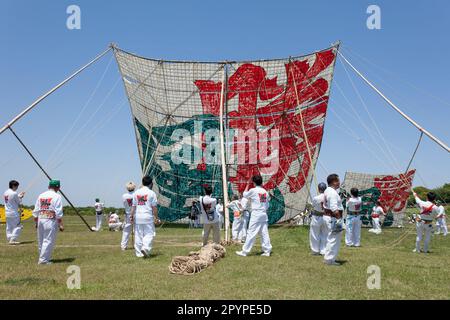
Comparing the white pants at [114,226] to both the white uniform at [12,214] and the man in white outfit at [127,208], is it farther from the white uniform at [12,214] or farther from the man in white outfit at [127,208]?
the man in white outfit at [127,208]

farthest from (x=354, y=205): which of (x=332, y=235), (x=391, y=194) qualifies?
(x=391, y=194)

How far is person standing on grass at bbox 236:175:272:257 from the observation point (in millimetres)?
11039

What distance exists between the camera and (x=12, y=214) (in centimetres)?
1548

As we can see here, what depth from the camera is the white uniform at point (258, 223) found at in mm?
11047

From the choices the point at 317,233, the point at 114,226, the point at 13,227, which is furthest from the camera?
the point at 114,226

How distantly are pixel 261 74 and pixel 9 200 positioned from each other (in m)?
15.8

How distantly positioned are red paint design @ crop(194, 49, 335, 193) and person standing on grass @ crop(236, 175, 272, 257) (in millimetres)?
13183

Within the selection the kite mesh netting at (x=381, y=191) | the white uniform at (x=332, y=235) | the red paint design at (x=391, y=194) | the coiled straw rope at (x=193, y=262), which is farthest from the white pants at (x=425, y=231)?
the red paint design at (x=391, y=194)

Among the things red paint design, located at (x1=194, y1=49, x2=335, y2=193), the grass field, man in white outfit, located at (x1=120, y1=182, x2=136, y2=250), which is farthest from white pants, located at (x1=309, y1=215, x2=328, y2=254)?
red paint design, located at (x1=194, y1=49, x2=335, y2=193)

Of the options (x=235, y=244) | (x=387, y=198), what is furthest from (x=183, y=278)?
(x=387, y=198)

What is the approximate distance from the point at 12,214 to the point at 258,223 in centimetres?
1046

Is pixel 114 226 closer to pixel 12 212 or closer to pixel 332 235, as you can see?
pixel 12 212
